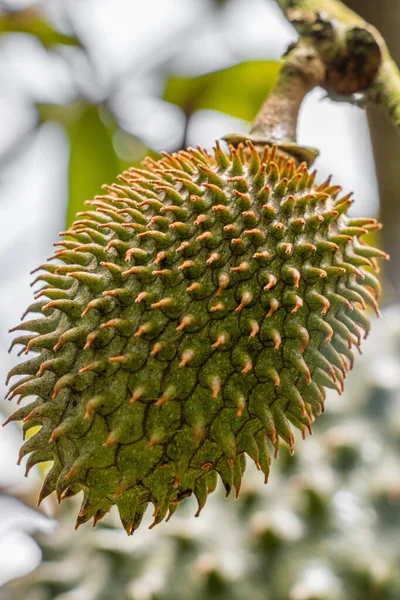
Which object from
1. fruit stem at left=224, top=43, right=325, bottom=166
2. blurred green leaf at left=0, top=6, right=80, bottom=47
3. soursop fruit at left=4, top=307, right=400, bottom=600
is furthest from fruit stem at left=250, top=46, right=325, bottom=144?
blurred green leaf at left=0, top=6, right=80, bottom=47

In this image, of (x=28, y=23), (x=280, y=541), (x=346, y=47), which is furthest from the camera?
(x=28, y=23)

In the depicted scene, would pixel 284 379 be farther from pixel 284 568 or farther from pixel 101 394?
pixel 284 568

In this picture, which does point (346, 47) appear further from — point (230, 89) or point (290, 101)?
point (230, 89)

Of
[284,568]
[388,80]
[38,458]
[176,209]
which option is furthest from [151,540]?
[388,80]

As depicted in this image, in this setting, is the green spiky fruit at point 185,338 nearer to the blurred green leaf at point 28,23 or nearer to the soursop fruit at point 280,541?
the soursop fruit at point 280,541

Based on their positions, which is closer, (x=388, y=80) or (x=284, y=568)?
(x=388, y=80)

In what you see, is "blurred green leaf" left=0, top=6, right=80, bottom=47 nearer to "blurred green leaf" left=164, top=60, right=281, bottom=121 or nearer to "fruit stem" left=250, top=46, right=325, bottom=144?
"blurred green leaf" left=164, top=60, right=281, bottom=121

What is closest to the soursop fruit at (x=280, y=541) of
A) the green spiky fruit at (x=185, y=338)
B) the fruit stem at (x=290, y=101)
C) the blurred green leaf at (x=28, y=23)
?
the green spiky fruit at (x=185, y=338)

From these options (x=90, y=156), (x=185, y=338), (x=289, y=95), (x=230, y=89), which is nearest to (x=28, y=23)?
(x=90, y=156)
